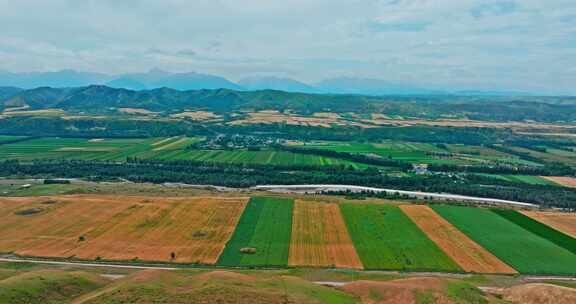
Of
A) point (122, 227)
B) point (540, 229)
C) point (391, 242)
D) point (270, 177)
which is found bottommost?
point (391, 242)

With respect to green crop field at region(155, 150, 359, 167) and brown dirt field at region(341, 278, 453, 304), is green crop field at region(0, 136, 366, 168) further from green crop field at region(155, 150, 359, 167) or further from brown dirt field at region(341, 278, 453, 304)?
brown dirt field at region(341, 278, 453, 304)

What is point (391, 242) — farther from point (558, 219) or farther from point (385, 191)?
point (385, 191)

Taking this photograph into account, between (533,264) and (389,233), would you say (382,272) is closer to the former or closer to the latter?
(389,233)

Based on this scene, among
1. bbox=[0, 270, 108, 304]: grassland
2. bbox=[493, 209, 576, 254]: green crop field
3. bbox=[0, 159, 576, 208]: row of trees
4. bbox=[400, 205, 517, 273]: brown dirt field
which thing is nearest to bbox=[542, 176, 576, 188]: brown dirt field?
bbox=[0, 159, 576, 208]: row of trees

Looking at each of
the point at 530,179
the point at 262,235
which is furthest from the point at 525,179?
the point at 262,235

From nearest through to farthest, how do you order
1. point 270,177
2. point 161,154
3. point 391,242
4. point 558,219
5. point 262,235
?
point 391,242
point 262,235
point 558,219
point 270,177
point 161,154

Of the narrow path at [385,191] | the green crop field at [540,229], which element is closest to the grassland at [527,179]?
the narrow path at [385,191]
